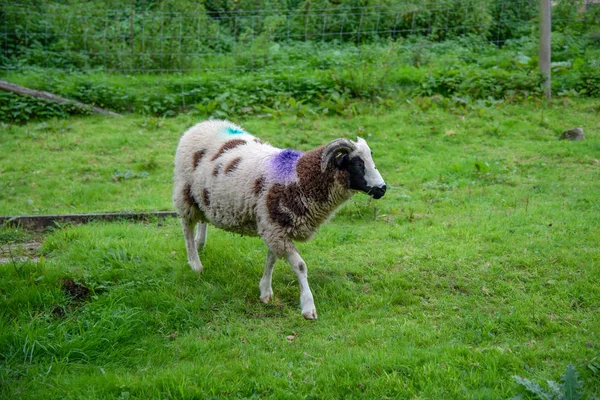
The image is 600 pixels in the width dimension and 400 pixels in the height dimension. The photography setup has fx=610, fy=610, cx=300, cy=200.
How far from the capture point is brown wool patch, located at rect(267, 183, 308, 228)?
16.9ft

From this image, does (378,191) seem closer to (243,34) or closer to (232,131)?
(232,131)

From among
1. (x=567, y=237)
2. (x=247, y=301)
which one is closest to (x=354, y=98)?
(x=567, y=237)

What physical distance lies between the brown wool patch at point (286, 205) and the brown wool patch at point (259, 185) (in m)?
0.10

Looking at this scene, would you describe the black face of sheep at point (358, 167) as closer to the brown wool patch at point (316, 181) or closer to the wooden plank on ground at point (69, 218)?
the brown wool patch at point (316, 181)

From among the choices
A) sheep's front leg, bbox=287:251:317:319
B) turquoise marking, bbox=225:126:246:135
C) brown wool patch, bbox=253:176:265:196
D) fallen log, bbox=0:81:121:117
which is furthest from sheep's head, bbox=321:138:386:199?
fallen log, bbox=0:81:121:117

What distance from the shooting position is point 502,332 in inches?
179

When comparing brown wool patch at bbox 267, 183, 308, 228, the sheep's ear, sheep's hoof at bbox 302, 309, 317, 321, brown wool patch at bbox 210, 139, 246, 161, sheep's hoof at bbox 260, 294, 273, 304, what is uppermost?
the sheep's ear

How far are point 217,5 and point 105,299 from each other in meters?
11.4

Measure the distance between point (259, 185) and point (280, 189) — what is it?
20 centimetres

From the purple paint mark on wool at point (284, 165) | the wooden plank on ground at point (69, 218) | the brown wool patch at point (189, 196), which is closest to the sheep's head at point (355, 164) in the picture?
the purple paint mark on wool at point (284, 165)

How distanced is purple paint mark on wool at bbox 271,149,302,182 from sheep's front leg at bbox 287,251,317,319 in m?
0.67

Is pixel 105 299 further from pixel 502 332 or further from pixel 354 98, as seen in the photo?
pixel 354 98

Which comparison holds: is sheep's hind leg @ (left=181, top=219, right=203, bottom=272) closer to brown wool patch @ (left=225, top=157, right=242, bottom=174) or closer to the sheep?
the sheep

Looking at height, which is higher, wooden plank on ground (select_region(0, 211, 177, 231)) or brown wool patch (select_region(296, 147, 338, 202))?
brown wool patch (select_region(296, 147, 338, 202))
